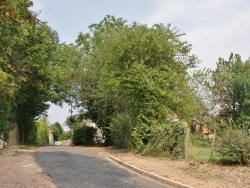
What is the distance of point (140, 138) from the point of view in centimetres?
2434

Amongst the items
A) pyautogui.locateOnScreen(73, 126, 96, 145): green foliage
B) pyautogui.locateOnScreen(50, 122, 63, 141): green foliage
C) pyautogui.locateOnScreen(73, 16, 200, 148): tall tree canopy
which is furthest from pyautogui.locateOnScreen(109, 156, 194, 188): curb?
pyautogui.locateOnScreen(50, 122, 63, 141): green foliage

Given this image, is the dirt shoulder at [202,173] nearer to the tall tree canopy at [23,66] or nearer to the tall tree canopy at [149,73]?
the tall tree canopy at [149,73]

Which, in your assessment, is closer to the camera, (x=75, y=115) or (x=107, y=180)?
(x=107, y=180)

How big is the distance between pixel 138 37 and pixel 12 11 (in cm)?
2035

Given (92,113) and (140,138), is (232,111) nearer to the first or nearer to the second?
(92,113)

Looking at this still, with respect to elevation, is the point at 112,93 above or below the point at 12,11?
above

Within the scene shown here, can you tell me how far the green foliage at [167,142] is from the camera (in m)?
20.2

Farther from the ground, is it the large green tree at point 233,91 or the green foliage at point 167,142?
the large green tree at point 233,91

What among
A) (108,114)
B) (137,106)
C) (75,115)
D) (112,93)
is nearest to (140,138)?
(137,106)

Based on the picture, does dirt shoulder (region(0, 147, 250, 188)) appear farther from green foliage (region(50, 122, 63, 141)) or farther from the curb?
green foliage (region(50, 122, 63, 141))

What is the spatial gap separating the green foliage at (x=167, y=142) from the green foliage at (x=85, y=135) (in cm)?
2320

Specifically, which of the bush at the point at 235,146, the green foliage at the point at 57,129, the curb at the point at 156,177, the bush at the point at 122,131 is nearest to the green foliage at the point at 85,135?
the bush at the point at 122,131

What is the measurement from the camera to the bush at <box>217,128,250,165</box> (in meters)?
15.6

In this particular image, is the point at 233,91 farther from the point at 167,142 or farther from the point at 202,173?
the point at 202,173
